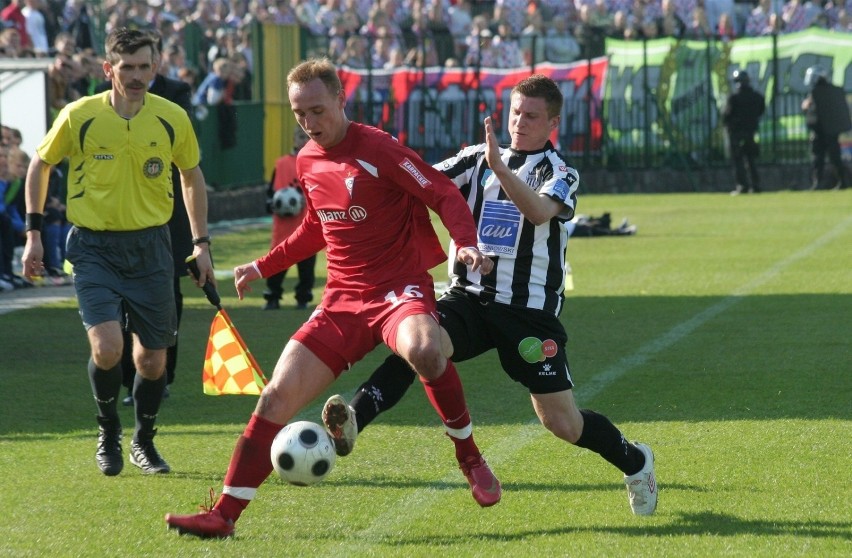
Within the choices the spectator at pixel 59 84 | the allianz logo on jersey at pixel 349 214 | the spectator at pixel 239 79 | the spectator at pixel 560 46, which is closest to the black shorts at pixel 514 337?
the allianz logo on jersey at pixel 349 214

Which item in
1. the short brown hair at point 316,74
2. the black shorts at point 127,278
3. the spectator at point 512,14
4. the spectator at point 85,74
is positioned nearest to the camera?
the short brown hair at point 316,74

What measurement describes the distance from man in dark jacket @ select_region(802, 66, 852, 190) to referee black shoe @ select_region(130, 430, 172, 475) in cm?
2159

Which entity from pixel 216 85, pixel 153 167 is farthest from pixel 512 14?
pixel 153 167

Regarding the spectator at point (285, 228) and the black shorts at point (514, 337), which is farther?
the spectator at point (285, 228)

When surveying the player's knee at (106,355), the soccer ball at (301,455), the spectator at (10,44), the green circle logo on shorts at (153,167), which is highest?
the spectator at (10,44)

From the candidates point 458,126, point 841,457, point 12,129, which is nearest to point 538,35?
point 458,126

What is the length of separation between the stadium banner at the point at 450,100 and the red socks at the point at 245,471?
23.4 metres

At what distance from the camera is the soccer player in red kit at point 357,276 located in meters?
5.74

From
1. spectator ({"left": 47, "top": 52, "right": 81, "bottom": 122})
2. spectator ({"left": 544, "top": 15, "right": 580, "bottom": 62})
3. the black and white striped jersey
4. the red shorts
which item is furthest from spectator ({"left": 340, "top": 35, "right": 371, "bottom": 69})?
the red shorts

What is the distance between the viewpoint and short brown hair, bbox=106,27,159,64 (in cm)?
680

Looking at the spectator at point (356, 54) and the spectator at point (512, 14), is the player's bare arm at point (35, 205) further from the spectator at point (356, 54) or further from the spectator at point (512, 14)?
the spectator at point (512, 14)

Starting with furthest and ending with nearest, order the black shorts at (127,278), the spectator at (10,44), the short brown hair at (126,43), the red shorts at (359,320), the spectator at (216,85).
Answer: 1. the spectator at (216,85)
2. the spectator at (10,44)
3. the black shorts at (127,278)
4. the short brown hair at (126,43)
5. the red shorts at (359,320)

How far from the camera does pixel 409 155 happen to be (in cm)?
602

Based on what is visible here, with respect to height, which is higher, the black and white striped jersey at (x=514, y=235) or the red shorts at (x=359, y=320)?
the black and white striped jersey at (x=514, y=235)
